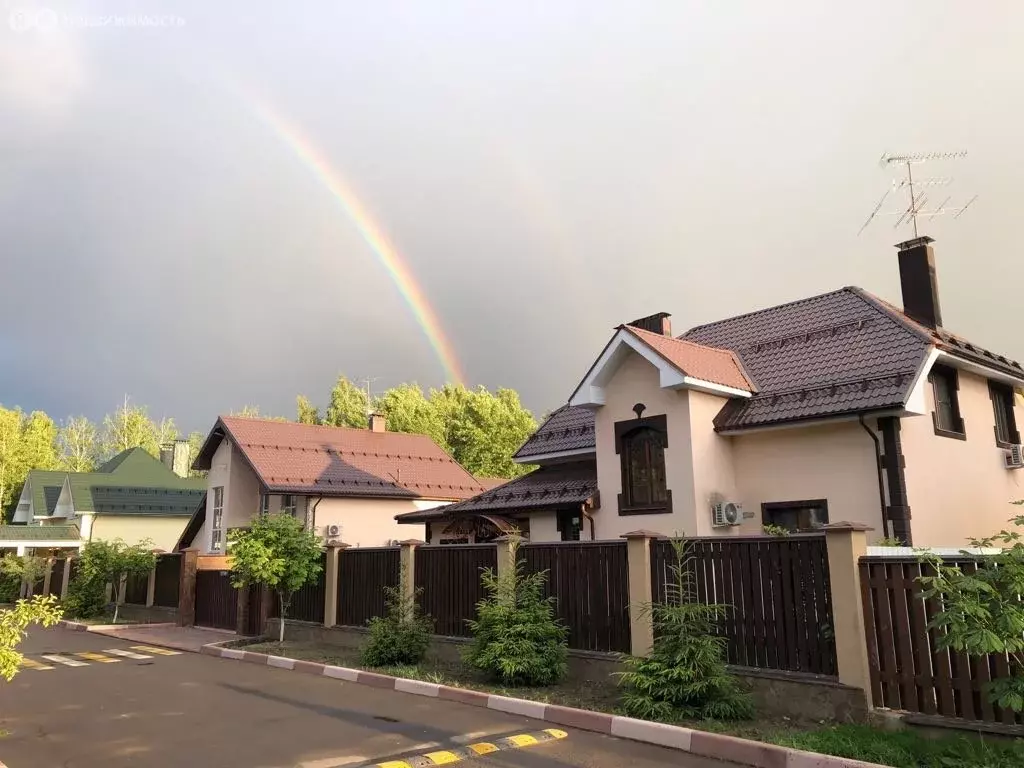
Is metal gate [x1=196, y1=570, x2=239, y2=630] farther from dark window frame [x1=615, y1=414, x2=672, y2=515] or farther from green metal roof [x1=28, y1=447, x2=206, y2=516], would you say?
green metal roof [x1=28, y1=447, x2=206, y2=516]

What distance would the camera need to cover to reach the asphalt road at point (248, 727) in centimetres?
692

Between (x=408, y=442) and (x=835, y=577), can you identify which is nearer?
(x=835, y=577)

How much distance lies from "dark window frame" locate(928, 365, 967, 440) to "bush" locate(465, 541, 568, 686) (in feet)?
27.3

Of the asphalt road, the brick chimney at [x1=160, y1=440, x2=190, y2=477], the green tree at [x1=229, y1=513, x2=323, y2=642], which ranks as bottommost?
the asphalt road


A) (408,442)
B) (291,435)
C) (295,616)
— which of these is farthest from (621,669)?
(408,442)

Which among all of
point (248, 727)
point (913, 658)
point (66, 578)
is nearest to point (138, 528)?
point (66, 578)

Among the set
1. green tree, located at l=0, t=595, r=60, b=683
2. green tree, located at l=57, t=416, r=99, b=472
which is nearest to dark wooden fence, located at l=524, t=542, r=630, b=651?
green tree, located at l=0, t=595, r=60, b=683

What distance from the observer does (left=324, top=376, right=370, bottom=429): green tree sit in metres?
53.2

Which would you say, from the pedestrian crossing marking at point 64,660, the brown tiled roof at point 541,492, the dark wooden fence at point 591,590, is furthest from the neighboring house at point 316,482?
the dark wooden fence at point 591,590

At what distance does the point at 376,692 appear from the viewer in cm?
1055

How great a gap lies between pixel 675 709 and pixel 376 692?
14.5ft

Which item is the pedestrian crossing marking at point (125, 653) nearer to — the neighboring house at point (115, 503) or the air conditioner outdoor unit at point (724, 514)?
the air conditioner outdoor unit at point (724, 514)

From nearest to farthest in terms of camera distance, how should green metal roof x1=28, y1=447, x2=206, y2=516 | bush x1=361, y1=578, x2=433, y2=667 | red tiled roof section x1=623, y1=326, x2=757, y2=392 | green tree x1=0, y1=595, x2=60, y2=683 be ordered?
green tree x1=0, y1=595, x2=60, y2=683
bush x1=361, y1=578, x2=433, y2=667
red tiled roof section x1=623, y1=326, x2=757, y2=392
green metal roof x1=28, y1=447, x2=206, y2=516

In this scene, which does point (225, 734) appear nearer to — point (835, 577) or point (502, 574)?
point (502, 574)
